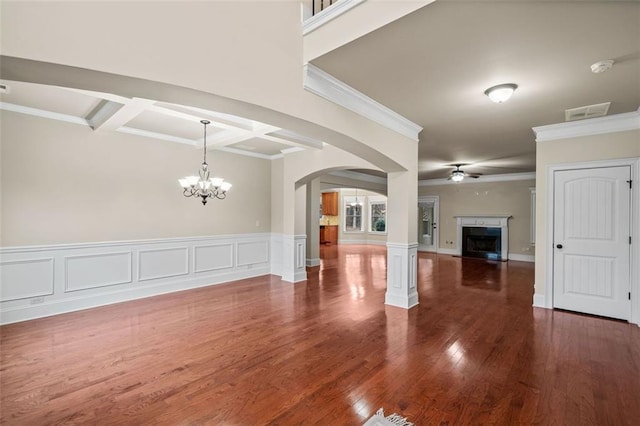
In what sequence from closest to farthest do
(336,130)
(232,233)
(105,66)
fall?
(105,66)
(336,130)
(232,233)

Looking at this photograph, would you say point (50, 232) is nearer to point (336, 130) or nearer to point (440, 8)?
point (336, 130)

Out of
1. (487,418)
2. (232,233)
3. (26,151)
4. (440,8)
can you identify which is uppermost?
(440,8)

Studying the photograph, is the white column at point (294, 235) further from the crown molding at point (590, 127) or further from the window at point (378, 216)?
the window at point (378, 216)

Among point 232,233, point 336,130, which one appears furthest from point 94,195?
point 336,130

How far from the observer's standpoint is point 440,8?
6.27 feet

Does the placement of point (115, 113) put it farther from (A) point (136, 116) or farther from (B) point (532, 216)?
(B) point (532, 216)

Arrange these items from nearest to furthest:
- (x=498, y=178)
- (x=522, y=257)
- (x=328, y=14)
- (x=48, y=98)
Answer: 1. (x=328, y=14)
2. (x=48, y=98)
3. (x=522, y=257)
4. (x=498, y=178)

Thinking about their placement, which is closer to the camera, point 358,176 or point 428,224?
point 358,176

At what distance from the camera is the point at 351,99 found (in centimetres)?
325

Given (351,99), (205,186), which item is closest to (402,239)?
(351,99)

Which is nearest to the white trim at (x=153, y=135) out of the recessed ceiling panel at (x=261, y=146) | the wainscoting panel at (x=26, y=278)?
the recessed ceiling panel at (x=261, y=146)

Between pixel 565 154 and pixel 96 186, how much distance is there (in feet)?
23.0

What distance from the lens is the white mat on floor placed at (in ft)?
6.59

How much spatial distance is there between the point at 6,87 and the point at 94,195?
1695mm
